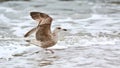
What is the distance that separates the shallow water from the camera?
7020 millimetres

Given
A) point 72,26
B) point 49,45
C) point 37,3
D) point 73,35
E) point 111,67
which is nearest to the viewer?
point 111,67

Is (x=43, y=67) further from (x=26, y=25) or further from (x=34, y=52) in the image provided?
(x=26, y=25)

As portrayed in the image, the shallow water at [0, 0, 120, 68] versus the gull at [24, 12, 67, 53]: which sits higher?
the gull at [24, 12, 67, 53]

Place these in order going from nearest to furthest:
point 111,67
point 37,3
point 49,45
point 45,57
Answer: point 111,67 → point 45,57 → point 49,45 → point 37,3

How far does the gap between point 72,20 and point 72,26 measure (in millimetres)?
947

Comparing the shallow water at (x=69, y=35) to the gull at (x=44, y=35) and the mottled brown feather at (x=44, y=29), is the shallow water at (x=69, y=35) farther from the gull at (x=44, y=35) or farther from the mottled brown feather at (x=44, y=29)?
the mottled brown feather at (x=44, y=29)

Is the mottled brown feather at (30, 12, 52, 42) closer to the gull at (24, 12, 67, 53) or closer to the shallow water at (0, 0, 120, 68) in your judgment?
the gull at (24, 12, 67, 53)

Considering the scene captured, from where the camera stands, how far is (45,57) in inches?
296

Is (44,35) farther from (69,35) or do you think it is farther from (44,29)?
(69,35)

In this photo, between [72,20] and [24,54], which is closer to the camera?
[24,54]

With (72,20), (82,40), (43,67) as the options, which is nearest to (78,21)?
(72,20)

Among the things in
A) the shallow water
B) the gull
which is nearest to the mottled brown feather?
the gull

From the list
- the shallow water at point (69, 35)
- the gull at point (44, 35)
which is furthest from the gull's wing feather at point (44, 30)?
the shallow water at point (69, 35)

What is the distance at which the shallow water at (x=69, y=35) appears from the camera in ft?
23.0
